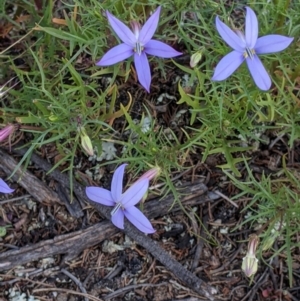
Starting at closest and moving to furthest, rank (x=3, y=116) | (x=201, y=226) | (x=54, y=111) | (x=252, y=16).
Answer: (x=252, y=16) → (x=54, y=111) → (x=3, y=116) → (x=201, y=226)

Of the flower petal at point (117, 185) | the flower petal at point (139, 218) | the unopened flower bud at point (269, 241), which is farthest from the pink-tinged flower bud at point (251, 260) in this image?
the flower petal at point (117, 185)

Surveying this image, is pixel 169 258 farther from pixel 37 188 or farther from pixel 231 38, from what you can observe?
pixel 231 38

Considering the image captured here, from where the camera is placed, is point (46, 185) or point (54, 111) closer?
point (54, 111)

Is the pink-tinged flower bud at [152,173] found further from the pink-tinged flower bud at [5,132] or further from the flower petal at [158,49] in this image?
the pink-tinged flower bud at [5,132]

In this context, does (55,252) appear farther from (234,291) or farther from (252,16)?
(252,16)

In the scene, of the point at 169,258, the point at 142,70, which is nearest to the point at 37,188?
the point at 169,258

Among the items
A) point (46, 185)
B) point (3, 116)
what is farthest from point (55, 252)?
point (3, 116)
